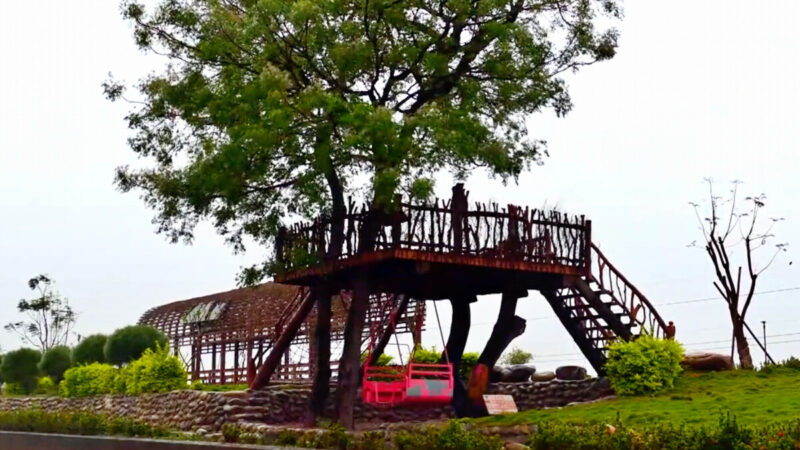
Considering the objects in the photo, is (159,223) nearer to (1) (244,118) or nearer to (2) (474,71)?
(1) (244,118)

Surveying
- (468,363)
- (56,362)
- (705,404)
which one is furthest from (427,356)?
(56,362)

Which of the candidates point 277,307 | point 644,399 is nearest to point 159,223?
point 644,399

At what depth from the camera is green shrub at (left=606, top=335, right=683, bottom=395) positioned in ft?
61.5

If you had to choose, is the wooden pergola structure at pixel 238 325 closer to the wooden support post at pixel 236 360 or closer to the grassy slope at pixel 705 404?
the wooden support post at pixel 236 360

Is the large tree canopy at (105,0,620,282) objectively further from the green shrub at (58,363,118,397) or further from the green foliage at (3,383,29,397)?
the green foliage at (3,383,29,397)

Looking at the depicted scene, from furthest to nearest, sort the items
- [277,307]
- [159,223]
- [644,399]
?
[277,307] → [159,223] → [644,399]

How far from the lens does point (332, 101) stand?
16.7 meters

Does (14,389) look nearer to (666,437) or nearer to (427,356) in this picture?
(427,356)

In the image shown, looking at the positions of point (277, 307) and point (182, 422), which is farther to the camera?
point (277, 307)

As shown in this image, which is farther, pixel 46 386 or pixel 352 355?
pixel 46 386

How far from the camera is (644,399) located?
18.1 metres

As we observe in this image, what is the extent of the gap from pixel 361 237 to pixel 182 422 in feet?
20.9

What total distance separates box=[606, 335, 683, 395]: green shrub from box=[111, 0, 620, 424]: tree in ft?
13.6

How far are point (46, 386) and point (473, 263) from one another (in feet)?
68.1
